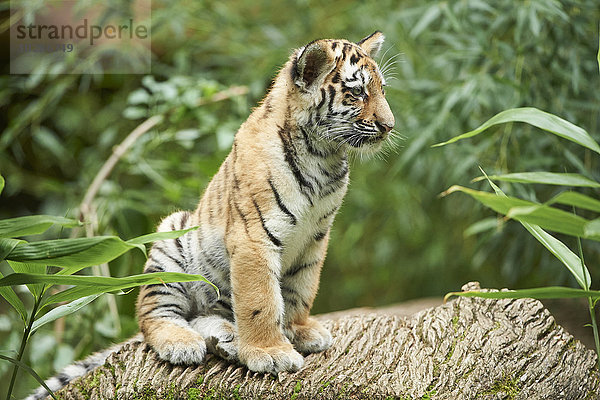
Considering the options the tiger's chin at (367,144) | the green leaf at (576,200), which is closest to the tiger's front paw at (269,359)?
the tiger's chin at (367,144)

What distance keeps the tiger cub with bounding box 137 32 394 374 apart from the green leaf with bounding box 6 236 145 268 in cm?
56

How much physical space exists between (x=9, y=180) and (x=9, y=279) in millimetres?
2821

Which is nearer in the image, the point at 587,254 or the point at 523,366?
the point at 523,366

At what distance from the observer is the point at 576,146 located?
139 inches

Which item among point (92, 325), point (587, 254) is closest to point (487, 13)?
point (587, 254)

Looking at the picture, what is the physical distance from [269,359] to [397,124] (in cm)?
214

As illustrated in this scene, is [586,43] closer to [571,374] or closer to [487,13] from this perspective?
[487,13]

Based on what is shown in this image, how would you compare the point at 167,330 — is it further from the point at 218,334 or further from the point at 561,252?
the point at 561,252

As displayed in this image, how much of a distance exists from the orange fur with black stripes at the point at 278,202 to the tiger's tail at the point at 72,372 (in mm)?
22

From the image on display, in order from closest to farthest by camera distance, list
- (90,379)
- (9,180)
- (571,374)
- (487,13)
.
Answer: (571,374) < (90,379) < (487,13) < (9,180)

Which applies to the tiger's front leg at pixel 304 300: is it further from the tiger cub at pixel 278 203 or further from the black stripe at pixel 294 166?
the black stripe at pixel 294 166

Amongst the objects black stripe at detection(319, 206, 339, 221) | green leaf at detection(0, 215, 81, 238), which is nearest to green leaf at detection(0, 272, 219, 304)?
green leaf at detection(0, 215, 81, 238)

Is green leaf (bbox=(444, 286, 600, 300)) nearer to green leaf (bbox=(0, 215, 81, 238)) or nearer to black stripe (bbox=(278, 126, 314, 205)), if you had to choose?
black stripe (bbox=(278, 126, 314, 205))

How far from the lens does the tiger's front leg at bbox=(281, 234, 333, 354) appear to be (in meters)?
2.31
